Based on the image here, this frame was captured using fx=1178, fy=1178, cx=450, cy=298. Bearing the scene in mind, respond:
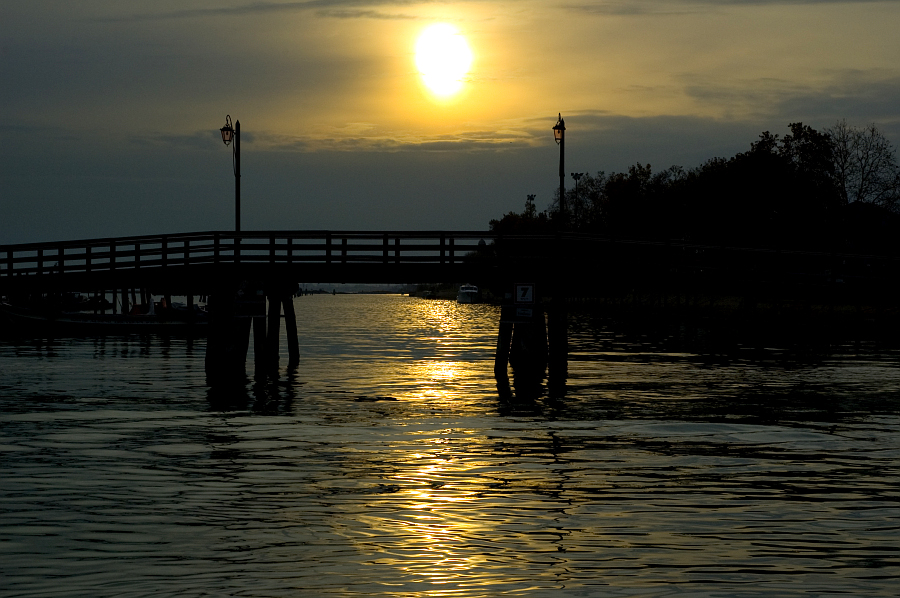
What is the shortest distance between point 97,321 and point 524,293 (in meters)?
39.9

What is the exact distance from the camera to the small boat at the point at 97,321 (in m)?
66.4

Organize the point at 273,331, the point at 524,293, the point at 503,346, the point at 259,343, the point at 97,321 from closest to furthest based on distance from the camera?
the point at 524,293
the point at 503,346
the point at 259,343
the point at 273,331
the point at 97,321

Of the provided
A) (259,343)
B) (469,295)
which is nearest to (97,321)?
(259,343)

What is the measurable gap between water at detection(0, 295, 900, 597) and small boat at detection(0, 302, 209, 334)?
104ft

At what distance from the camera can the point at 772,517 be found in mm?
14805

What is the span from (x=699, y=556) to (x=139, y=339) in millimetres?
58001

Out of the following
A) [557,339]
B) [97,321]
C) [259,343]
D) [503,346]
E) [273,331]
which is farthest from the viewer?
[97,321]

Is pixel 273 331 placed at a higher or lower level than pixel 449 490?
higher

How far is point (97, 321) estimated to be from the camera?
223 feet

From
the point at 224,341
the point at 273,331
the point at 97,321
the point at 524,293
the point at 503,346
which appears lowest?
the point at 97,321

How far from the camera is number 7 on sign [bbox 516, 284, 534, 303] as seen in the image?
115 ft

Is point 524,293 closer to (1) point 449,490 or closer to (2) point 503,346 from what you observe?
(2) point 503,346

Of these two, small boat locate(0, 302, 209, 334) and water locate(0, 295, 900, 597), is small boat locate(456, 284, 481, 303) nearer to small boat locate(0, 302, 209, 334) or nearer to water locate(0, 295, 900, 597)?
small boat locate(0, 302, 209, 334)

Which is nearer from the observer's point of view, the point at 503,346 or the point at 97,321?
the point at 503,346
